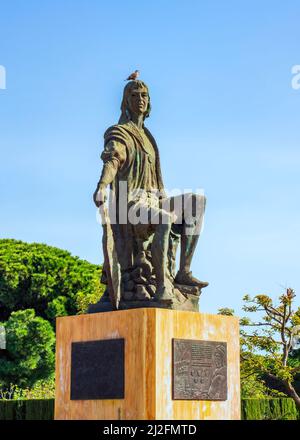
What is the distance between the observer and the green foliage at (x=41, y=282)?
35.4 meters

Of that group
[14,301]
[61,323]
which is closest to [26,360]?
[14,301]

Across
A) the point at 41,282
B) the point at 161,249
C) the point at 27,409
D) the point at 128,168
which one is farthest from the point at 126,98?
the point at 41,282

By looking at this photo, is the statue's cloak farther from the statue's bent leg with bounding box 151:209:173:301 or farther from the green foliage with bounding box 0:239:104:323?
the green foliage with bounding box 0:239:104:323

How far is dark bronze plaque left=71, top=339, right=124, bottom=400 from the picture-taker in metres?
10.3

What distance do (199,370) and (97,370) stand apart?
1.22 meters

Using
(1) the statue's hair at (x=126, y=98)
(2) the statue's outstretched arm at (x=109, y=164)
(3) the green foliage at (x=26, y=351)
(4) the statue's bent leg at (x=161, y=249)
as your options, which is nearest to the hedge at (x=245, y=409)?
(3) the green foliage at (x=26, y=351)

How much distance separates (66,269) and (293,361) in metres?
10.6

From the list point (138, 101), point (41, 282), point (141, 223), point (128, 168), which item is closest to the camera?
point (141, 223)

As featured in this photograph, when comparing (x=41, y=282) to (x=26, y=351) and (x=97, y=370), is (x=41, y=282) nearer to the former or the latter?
(x=26, y=351)

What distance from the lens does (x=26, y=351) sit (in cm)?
3198

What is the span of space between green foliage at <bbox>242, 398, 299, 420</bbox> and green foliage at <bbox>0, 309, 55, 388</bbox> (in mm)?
12177
